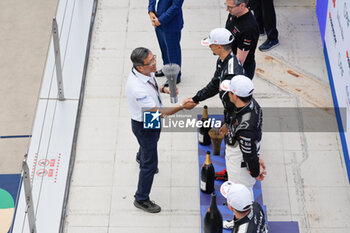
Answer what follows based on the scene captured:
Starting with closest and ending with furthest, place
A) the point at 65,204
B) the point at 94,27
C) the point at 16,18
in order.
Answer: the point at 65,204 < the point at 94,27 < the point at 16,18

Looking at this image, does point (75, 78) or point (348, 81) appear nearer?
point (348, 81)

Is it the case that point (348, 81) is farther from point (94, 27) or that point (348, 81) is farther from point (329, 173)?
point (94, 27)

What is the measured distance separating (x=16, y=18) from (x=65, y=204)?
3995mm

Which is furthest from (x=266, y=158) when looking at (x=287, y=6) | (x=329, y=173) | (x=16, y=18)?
(x=16, y=18)

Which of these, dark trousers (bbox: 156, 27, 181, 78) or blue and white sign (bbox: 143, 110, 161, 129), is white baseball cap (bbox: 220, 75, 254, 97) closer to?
blue and white sign (bbox: 143, 110, 161, 129)

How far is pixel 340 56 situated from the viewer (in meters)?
7.28

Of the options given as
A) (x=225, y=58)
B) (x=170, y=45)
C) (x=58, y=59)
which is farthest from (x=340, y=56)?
(x=58, y=59)

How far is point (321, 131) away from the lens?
729cm

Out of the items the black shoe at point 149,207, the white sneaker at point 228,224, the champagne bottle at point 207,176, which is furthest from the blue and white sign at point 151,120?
the white sneaker at point 228,224

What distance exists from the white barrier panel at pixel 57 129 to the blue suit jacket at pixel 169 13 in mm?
1182

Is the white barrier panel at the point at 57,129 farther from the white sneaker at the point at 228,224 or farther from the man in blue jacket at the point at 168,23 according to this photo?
the white sneaker at the point at 228,224

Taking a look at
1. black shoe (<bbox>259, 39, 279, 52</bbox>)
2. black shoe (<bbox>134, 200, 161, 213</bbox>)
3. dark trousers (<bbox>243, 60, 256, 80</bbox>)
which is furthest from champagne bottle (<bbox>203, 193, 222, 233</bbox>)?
black shoe (<bbox>259, 39, 279, 52</bbox>)

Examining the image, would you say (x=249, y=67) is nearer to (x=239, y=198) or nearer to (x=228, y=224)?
(x=228, y=224)

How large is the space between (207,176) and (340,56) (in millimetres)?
2302
